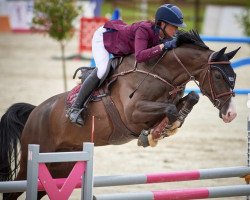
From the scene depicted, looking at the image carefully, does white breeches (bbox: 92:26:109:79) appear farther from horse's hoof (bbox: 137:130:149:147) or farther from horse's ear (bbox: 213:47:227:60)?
horse's ear (bbox: 213:47:227:60)

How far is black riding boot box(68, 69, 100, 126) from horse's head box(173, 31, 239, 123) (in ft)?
2.83

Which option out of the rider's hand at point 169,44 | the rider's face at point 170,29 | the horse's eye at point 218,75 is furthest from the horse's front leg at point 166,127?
the rider's face at point 170,29

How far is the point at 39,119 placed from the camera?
6316 mm

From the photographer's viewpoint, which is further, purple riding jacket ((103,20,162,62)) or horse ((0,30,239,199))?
purple riding jacket ((103,20,162,62))

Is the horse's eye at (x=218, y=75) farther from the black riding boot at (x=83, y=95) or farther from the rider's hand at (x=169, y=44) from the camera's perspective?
the black riding boot at (x=83, y=95)

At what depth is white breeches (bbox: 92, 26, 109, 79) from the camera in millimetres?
5887

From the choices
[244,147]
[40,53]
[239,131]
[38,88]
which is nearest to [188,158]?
[244,147]

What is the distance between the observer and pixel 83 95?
19.3ft

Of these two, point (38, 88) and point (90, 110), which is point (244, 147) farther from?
point (38, 88)

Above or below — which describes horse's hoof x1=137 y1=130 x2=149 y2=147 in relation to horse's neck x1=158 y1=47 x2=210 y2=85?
below

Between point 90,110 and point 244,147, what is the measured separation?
416 cm

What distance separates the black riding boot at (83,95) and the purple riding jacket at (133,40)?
33cm

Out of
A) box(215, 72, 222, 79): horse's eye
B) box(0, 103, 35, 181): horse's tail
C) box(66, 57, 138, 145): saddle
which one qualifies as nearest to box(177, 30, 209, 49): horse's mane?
box(215, 72, 222, 79): horse's eye

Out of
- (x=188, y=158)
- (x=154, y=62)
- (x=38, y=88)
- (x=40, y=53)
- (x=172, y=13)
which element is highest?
(x=172, y=13)
